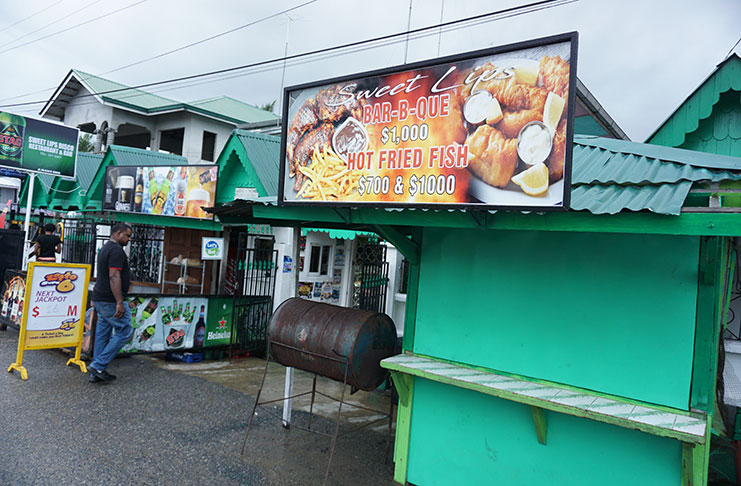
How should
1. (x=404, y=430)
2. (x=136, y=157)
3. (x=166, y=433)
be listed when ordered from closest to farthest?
(x=404, y=430), (x=166, y=433), (x=136, y=157)

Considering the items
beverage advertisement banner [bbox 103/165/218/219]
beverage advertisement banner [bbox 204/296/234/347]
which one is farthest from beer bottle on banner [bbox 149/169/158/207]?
beverage advertisement banner [bbox 204/296/234/347]

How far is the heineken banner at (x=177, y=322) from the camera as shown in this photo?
8106 mm

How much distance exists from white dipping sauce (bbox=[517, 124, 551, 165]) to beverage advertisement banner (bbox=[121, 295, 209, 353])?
6789mm

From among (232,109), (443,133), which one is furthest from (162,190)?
(232,109)

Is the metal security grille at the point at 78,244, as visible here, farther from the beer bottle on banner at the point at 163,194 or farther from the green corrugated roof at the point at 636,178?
the green corrugated roof at the point at 636,178

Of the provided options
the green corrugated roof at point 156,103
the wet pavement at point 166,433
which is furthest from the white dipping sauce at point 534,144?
the green corrugated roof at point 156,103

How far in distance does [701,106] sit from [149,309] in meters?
8.78

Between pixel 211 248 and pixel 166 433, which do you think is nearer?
pixel 166 433

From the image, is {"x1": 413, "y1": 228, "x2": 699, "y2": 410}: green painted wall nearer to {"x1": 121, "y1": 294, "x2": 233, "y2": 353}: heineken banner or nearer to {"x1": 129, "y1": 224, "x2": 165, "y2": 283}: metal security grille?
{"x1": 121, "y1": 294, "x2": 233, "y2": 353}: heineken banner

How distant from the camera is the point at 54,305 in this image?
7.25 m

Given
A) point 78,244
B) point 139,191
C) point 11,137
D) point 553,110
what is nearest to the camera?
point 553,110

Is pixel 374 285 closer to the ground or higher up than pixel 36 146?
closer to the ground

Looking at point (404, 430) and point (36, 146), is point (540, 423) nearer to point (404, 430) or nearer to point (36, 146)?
point (404, 430)

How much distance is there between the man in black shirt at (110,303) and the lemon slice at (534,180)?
19.1 feet
